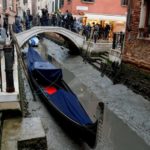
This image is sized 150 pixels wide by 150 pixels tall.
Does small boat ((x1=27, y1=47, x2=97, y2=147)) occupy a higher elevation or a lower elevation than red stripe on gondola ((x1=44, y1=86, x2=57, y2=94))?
higher

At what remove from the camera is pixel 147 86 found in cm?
736

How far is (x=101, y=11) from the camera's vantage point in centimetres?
1581

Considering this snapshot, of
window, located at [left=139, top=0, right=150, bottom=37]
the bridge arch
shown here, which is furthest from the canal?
window, located at [left=139, top=0, right=150, bottom=37]

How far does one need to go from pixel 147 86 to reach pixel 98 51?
17.9 feet

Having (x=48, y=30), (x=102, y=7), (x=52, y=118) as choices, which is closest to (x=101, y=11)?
(x=102, y=7)

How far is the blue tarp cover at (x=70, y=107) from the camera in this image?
16.0 feet

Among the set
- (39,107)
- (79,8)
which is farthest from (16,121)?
(79,8)

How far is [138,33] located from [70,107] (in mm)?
3865

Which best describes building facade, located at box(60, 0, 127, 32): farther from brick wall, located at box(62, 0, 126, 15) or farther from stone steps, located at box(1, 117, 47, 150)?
stone steps, located at box(1, 117, 47, 150)

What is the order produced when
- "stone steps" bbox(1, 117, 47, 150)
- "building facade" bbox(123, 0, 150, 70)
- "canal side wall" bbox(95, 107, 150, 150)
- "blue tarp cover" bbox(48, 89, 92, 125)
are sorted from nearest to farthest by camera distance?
"stone steps" bbox(1, 117, 47, 150), "blue tarp cover" bbox(48, 89, 92, 125), "canal side wall" bbox(95, 107, 150, 150), "building facade" bbox(123, 0, 150, 70)

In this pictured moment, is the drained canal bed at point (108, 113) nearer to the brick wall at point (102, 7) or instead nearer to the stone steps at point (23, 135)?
the stone steps at point (23, 135)

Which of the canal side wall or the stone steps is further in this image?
the canal side wall

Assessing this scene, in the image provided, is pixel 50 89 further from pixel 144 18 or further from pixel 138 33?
pixel 144 18

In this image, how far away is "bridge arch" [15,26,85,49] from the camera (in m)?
12.5
